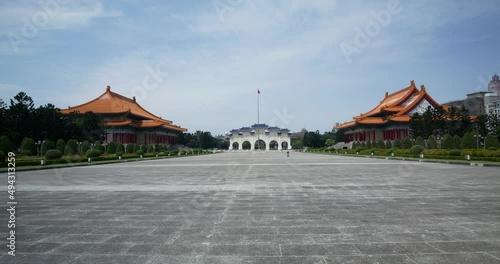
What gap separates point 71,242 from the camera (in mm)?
4227

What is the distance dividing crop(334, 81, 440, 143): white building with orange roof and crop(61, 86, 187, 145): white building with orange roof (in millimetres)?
35855

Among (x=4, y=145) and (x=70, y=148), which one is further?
(x=70, y=148)

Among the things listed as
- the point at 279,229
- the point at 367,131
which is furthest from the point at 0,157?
the point at 367,131

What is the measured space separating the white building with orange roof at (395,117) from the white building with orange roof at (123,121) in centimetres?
3586

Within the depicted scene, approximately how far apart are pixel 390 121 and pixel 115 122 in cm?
4331

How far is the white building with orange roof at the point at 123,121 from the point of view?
53.0 meters

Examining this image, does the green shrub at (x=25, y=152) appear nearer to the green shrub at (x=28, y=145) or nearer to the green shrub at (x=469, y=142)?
the green shrub at (x=28, y=145)

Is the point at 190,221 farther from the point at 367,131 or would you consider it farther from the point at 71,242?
the point at 367,131

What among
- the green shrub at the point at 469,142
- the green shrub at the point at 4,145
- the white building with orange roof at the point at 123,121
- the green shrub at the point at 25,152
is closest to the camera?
the green shrub at the point at 4,145

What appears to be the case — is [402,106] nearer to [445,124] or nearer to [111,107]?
[445,124]

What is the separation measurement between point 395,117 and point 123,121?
42879 millimetres

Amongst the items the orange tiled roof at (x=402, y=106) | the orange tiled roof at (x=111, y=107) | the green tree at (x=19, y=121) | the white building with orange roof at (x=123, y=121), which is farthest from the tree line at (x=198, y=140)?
the green tree at (x=19, y=121)

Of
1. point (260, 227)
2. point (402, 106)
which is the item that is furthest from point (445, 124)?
point (260, 227)

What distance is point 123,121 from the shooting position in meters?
53.8
